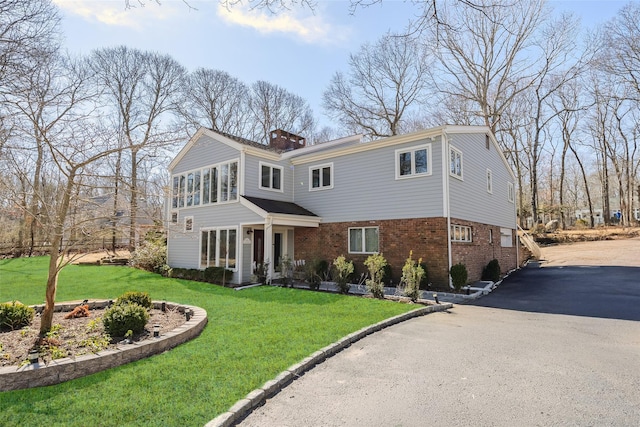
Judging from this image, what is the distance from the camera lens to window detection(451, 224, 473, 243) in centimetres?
1252

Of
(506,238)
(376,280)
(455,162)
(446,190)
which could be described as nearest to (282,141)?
(455,162)

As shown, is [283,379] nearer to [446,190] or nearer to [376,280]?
[376,280]

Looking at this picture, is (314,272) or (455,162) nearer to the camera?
(314,272)

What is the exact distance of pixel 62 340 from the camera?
536 centimetres

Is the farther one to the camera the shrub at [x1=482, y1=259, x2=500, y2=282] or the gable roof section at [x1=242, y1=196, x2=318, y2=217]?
the shrub at [x1=482, y1=259, x2=500, y2=282]

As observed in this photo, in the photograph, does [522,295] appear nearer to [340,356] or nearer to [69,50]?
[340,356]

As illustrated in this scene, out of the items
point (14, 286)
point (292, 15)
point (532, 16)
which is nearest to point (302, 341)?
point (292, 15)

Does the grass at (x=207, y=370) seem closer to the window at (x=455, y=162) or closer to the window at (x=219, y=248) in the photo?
the window at (x=219, y=248)

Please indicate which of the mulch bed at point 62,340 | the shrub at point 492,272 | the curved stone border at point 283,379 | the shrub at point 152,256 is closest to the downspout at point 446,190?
the shrub at point 492,272

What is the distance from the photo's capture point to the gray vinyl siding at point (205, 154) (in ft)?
51.9

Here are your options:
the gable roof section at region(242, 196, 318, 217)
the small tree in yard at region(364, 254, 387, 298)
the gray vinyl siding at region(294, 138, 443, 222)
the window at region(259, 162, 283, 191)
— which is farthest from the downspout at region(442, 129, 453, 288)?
the window at region(259, 162, 283, 191)

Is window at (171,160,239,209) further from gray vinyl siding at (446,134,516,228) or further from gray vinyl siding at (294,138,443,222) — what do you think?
gray vinyl siding at (446,134,516,228)

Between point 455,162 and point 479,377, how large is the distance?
1008 centimetres

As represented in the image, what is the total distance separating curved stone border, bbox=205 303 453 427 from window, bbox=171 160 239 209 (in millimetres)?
10040
